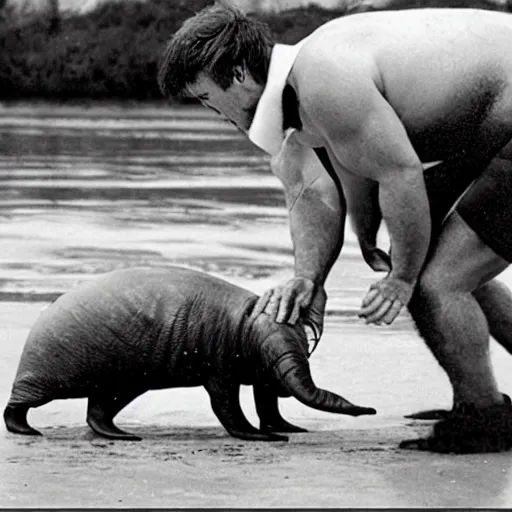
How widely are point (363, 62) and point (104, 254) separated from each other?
214 inches

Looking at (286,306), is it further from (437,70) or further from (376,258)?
(437,70)

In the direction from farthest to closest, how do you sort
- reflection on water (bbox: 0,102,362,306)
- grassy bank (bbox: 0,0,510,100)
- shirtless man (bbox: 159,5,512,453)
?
grassy bank (bbox: 0,0,510,100)
reflection on water (bbox: 0,102,362,306)
shirtless man (bbox: 159,5,512,453)

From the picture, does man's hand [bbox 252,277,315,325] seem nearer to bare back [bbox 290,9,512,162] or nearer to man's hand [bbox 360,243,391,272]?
man's hand [bbox 360,243,391,272]

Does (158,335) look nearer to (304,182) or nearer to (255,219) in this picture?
(304,182)

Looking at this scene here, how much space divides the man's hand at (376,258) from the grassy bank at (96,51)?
18714mm

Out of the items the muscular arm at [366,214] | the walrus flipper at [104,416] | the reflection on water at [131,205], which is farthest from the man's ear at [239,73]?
the reflection on water at [131,205]

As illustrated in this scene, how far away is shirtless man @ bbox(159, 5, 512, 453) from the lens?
16.9ft

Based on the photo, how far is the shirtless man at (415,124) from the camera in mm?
5152

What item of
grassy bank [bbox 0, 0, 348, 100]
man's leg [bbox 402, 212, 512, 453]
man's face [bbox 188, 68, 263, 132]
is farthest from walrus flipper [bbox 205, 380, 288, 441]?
grassy bank [bbox 0, 0, 348, 100]

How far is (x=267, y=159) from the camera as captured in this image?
18.1m

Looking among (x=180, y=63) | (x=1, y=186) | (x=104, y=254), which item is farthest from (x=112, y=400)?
(x=1, y=186)

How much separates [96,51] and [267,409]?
66.0 feet

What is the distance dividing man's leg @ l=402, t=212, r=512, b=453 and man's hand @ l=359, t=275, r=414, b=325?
5.4 inches

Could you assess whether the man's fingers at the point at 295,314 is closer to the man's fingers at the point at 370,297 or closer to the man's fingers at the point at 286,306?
the man's fingers at the point at 286,306
